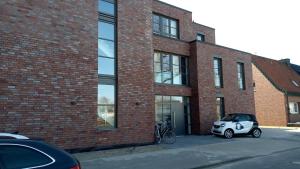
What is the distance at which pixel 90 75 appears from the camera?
14.0 meters

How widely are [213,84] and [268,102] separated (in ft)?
39.8

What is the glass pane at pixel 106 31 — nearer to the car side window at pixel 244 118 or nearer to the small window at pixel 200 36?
the car side window at pixel 244 118

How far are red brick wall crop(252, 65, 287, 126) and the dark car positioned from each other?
29711mm

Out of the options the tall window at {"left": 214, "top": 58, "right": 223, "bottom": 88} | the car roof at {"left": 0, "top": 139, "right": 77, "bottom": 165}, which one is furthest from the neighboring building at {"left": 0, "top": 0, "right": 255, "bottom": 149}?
the car roof at {"left": 0, "top": 139, "right": 77, "bottom": 165}

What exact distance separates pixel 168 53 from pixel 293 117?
1757 cm

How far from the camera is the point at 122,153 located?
13.0 m

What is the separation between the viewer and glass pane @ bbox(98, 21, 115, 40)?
1497cm

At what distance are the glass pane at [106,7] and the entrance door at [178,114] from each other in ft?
24.9

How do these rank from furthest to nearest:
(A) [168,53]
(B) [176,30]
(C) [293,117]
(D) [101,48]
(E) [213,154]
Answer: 1. (C) [293,117]
2. (B) [176,30]
3. (A) [168,53]
4. (D) [101,48]
5. (E) [213,154]

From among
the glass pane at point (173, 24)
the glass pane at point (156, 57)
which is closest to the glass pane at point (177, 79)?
the glass pane at point (156, 57)

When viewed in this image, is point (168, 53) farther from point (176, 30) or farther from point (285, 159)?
point (285, 159)

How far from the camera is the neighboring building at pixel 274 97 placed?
31250mm

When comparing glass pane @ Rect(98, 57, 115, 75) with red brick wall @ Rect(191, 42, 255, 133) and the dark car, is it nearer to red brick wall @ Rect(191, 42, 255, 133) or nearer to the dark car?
red brick wall @ Rect(191, 42, 255, 133)

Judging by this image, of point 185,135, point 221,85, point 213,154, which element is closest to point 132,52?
point 213,154
